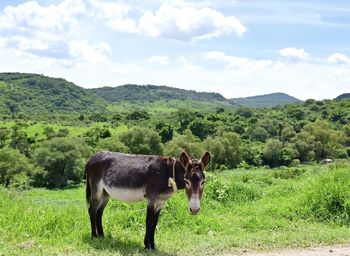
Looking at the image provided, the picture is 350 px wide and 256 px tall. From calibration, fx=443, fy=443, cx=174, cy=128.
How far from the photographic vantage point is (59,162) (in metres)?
78.9

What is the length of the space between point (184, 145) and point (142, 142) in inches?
401

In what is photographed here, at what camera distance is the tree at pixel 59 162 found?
7762 centimetres

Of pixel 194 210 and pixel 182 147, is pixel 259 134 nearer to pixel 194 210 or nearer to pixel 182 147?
pixel 182 147

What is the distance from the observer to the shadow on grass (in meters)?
7.59

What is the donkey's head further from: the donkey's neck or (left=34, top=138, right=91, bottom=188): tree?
(left=34, top=138, right=91, bottom=188): tree

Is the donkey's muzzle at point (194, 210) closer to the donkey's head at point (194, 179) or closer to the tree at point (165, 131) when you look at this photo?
the donkey's head at point (194, 179)

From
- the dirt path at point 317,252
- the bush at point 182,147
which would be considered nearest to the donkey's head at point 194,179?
the dirt path at point 317,252

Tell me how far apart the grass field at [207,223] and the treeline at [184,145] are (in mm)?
52224

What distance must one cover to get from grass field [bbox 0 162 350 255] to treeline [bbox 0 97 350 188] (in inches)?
2056

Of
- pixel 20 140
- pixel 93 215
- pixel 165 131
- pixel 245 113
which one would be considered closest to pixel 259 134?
pixel 165 131

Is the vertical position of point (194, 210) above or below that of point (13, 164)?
above

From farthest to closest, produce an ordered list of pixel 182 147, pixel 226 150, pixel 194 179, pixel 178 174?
pixel 226 150, pixel 182 147, pixel 178 174, pixel 194 179

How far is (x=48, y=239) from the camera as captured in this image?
853 centimetres

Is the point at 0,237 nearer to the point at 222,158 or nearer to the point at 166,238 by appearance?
the point at 166,238
